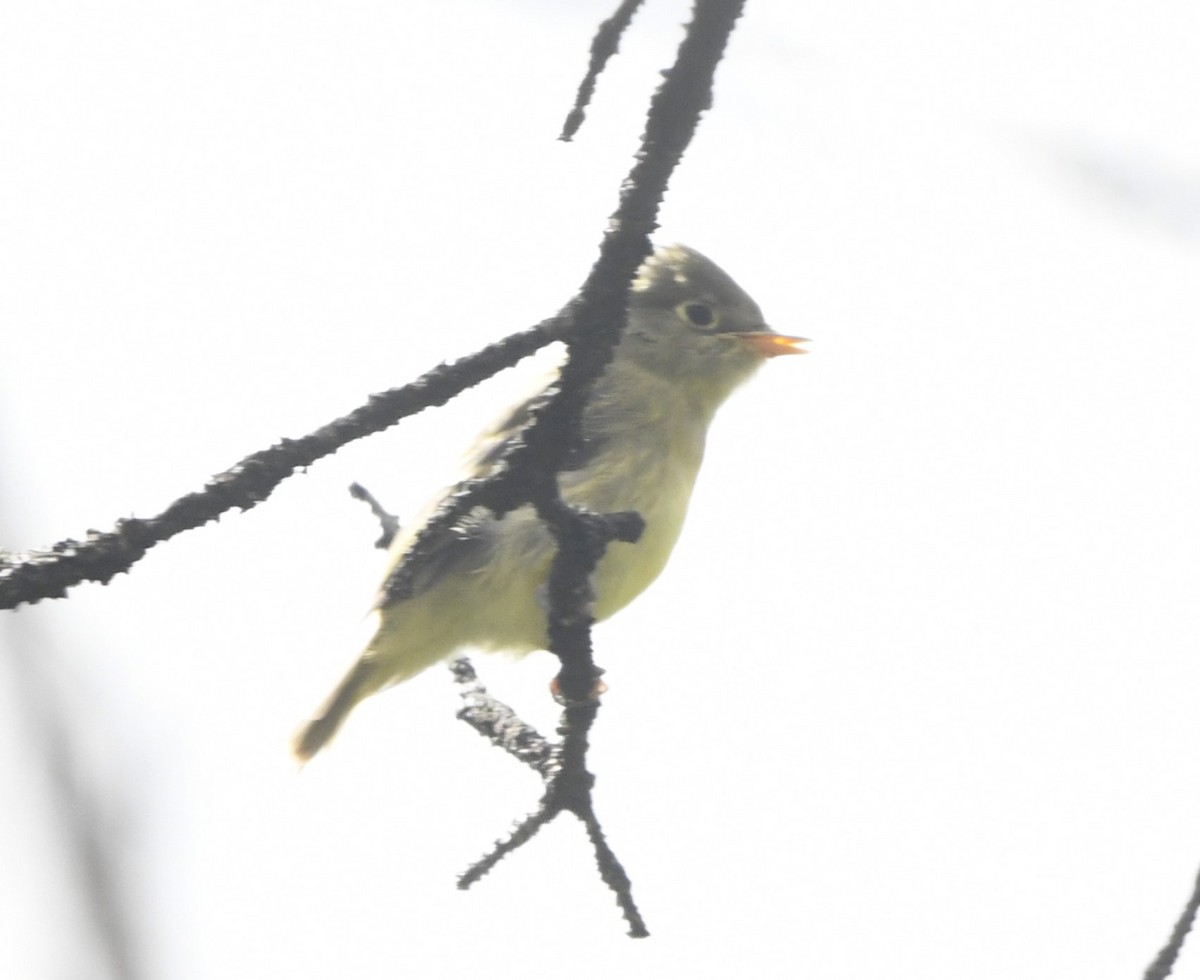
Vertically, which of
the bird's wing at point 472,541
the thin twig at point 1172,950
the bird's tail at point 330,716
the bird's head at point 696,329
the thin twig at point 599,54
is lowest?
the bird's tail at point 330,716

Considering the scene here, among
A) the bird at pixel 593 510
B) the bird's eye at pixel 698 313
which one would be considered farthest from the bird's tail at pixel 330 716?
the bird's eye at pixel 698 313

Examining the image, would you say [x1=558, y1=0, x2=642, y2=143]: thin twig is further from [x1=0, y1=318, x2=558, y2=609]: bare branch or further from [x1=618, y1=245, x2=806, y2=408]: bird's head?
[x1=618, y1=245, x2=806, y2=408]: bird's head

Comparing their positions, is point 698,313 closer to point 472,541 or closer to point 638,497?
point 638,497

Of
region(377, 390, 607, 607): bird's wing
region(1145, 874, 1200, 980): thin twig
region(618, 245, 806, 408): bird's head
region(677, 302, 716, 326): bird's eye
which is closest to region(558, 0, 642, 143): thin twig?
region(1145, 874, 1200, 980): thin twig

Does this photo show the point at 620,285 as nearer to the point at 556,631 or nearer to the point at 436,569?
the point at 556,631

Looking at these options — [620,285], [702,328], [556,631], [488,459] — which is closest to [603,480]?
[488,459]

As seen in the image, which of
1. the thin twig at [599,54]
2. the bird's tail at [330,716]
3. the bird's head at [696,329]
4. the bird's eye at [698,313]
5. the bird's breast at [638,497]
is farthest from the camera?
the bird's eye at [698,313]

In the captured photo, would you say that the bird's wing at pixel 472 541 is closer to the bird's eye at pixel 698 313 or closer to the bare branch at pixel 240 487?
the bird's eye at pixel 698 313
